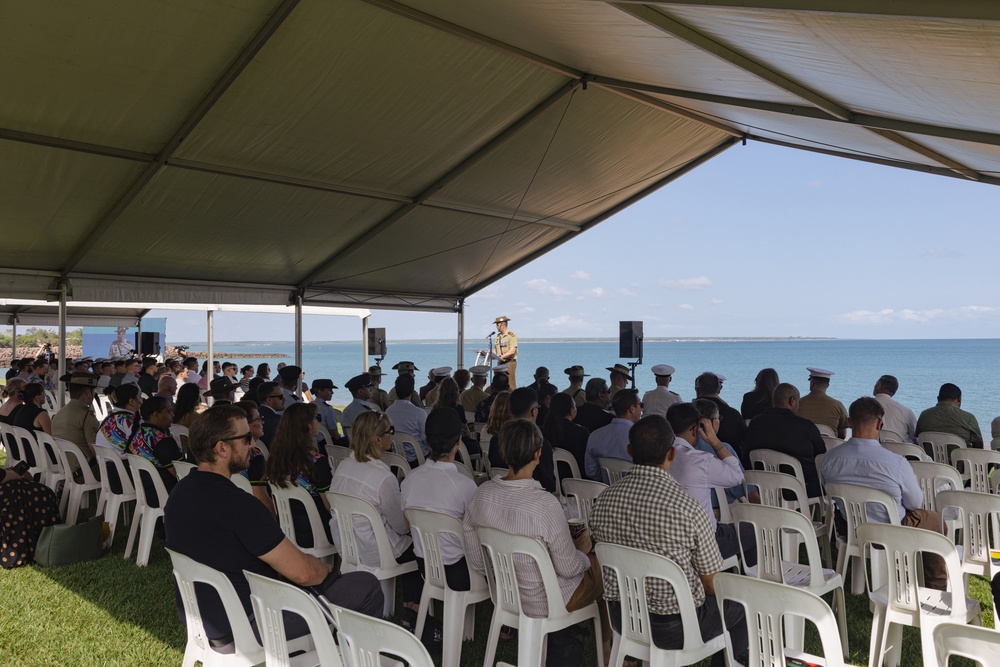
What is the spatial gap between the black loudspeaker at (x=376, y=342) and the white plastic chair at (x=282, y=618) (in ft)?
40.8

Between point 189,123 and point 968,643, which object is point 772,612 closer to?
point 968,643

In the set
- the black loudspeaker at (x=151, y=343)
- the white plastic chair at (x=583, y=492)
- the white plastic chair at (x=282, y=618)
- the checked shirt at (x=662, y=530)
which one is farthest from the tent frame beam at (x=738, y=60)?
the black loudspeaker at (x=151, y=343)

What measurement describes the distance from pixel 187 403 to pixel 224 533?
3472mm

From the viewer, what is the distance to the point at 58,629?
3.71 m

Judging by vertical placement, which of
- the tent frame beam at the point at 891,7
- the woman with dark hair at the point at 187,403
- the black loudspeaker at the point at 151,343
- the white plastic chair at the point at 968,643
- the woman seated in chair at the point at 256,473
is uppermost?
the tent frame beam at the point at 891,7

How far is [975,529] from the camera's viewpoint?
3.24 m

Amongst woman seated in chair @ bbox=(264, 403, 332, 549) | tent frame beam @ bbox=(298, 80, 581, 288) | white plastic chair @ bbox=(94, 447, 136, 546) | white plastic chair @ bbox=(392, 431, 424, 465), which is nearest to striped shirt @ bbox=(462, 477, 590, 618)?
woman seated in chair @ bbox=(264, 403, 332, 549)

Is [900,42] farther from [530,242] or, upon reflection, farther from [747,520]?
[530,242]

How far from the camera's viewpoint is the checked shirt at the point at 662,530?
2518 millimetres

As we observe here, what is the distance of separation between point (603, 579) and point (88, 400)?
16.9 feet

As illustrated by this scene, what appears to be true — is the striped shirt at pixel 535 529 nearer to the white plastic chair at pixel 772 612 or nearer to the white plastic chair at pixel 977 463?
the white plastic chair at pixel 772 612

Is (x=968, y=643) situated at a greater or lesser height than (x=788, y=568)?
greater

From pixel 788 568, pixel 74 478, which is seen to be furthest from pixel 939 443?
pixel 74 478

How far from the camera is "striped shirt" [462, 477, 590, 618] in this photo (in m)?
2.72
